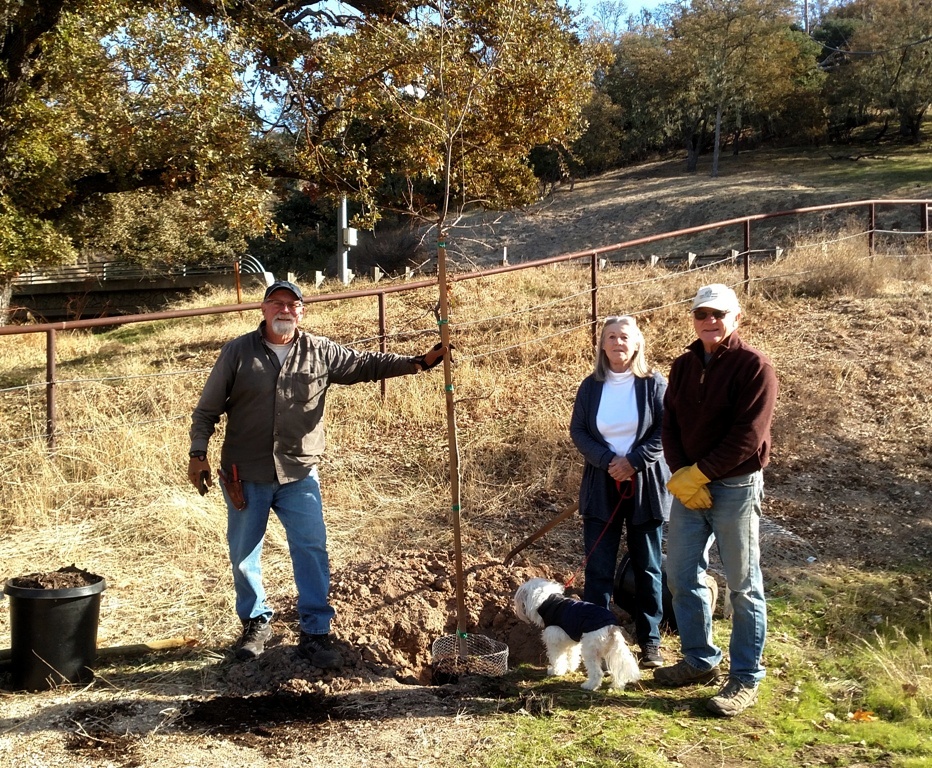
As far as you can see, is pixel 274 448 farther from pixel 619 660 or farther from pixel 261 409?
pixel 619 660

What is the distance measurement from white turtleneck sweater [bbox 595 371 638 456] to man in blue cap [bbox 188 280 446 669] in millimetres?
844

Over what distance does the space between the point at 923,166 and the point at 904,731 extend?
32646mm

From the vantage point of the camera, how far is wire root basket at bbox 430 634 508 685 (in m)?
4.57

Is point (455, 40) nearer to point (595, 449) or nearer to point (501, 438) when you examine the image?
point (501, 438)

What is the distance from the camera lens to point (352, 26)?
40.9 feet

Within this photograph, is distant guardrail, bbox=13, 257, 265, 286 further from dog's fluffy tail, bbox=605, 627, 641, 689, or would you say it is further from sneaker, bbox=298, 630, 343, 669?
dog's fluffy tail, bbox=605, 627, 641, 689

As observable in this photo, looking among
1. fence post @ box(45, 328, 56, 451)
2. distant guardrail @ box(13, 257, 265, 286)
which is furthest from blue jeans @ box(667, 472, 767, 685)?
distant guardrail @ box(13, 257, 265, 286)

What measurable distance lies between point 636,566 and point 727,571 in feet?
1.92

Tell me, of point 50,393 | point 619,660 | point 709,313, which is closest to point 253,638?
point 619,660

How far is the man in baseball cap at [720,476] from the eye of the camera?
3934 millimetres

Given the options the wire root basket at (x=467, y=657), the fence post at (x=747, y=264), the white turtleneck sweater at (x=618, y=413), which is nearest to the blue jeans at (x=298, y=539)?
the wire root basket at (x=467, y=657)

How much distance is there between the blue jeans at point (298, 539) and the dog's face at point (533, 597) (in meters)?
0.96

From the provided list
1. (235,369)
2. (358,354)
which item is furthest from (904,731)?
(235,369)

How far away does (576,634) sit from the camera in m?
4.25
